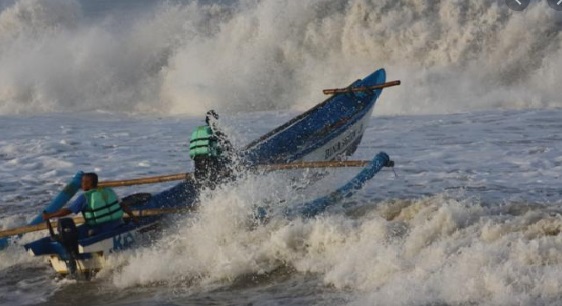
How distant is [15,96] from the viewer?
2583 cm

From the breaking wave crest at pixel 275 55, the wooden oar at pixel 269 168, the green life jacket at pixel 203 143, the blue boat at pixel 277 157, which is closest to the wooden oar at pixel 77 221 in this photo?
the blue boat at pixel 277 157

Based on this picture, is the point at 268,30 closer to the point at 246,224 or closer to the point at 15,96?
the point at 15,96

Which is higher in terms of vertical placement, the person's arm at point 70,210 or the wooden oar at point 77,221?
the person's arm at point 70,210

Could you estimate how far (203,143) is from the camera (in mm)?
9742

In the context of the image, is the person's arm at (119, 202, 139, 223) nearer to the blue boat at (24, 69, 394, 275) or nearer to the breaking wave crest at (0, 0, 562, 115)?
the blue boat at (24, 69, 394, 275)

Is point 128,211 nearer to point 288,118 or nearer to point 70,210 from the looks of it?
point 70,210

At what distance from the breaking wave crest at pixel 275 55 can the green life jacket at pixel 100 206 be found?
12.3 meters

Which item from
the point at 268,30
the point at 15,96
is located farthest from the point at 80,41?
the point at 268,30

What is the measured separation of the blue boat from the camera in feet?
27.2

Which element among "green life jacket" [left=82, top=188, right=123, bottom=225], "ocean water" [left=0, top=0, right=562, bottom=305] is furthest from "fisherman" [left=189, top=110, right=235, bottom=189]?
"green life jacket" [left=82, top=188, right=123, bottom=225]

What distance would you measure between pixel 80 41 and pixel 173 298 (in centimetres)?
2226

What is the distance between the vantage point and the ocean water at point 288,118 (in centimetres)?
748

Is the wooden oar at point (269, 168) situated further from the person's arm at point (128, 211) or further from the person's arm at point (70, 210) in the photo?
the person's arm at point (70, 210)

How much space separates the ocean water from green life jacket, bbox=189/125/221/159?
0.64m
